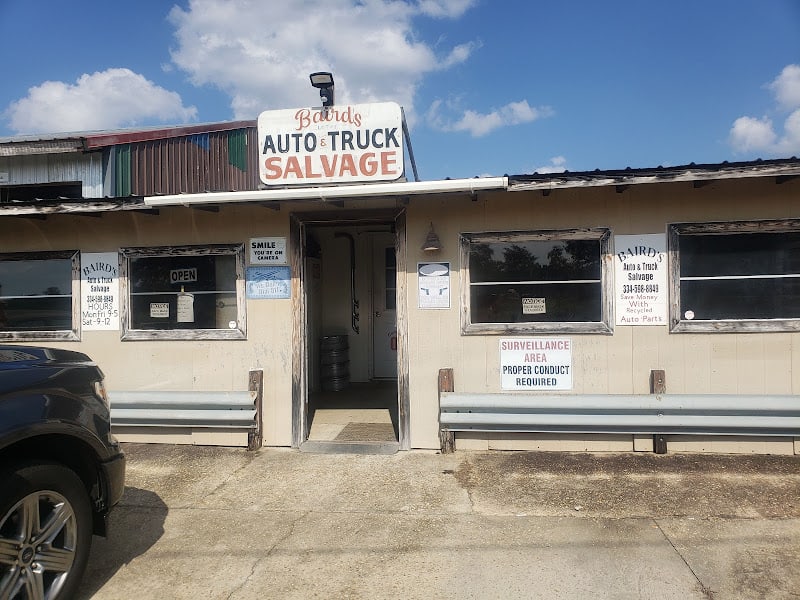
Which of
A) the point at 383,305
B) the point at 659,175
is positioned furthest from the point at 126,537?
the point at 383,305

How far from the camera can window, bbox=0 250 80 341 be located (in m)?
6.41

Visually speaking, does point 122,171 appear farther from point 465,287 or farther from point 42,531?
point 42,531

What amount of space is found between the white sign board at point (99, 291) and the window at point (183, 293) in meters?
0.12

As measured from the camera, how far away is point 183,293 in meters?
6.29

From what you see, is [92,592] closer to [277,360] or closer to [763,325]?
[277,360]

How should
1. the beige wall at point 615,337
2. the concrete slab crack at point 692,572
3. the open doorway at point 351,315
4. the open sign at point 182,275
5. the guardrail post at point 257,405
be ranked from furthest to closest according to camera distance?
the open doorway at point 351,315 → the open sign at point 182,275 → the guardrail post at point 257,405 → the beige wall at point 615,337 → the concrete slab crack at point 692,572

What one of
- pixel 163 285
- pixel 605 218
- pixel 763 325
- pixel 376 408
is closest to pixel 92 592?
pixel 163 285

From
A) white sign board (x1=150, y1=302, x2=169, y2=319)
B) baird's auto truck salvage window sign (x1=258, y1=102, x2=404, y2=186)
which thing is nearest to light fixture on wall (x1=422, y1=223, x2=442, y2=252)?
baird's auto truck salvage window sign (x1=258, y1=102, x2=404, y2=186)

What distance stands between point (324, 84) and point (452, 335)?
296 centimetres

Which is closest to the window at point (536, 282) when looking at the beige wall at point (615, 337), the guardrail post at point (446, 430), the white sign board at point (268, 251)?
the beige wall at point (615, 337)

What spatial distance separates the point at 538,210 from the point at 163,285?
426 cm

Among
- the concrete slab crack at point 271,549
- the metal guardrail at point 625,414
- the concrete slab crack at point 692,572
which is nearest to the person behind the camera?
the concrete slab crack at point 692,572

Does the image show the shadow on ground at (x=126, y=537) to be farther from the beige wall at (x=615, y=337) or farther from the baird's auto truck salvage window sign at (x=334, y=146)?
the baird's auto truck salvage window sign at (x=334, y=146)

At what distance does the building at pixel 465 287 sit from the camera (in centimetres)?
544
